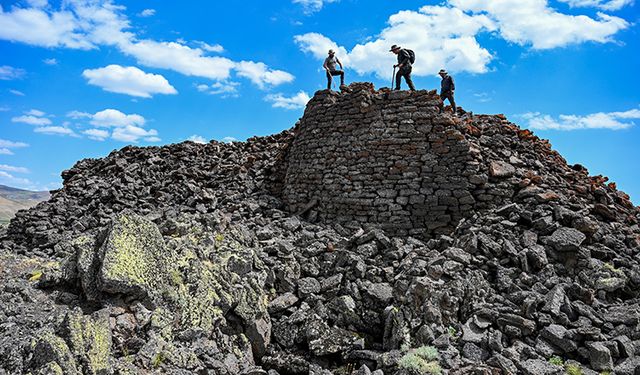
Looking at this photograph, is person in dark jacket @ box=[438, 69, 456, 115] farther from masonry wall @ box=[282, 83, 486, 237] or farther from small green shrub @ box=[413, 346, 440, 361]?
small green shrub @ box=[413, 346, 440, 361]

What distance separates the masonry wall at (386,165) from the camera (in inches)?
450

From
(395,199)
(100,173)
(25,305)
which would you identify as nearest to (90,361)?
A: (25,305)

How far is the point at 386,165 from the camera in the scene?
12.1m

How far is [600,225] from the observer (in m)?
10.0

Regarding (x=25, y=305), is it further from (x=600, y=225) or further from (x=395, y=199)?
(x=600, y=225)

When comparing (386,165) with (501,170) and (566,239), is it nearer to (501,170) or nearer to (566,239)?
(501,170)

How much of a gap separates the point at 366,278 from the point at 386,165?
3.75 m

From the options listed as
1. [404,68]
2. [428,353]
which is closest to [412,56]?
[404,68]

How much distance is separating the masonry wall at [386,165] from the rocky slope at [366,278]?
2.2 inches

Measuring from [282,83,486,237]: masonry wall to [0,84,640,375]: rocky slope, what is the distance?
0.05 metres

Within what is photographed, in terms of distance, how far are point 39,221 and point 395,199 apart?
11.1 meters

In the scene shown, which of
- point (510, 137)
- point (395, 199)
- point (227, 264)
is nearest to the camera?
point (227, 264)

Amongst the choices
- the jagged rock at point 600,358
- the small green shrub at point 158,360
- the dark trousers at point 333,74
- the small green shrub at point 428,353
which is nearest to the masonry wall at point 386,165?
the dark trousers at point 333,74

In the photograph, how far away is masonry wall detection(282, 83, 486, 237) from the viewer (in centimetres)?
1142
